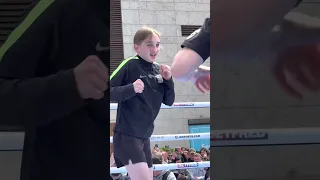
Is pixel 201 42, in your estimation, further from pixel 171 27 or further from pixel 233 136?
pixel 171 27

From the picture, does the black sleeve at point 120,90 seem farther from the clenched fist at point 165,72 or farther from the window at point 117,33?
the window at point 117,33

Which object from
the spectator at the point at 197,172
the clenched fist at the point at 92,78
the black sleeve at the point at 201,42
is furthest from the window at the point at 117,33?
the clenched fist at the point at 92,78

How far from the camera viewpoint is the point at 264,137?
130 centimetres

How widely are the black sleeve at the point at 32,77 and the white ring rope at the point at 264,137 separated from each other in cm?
43

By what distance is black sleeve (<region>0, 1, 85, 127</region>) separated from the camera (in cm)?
119

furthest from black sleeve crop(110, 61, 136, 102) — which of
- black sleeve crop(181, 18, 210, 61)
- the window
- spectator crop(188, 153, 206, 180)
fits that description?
the window

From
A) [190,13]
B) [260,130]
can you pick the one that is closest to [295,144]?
[260,130]

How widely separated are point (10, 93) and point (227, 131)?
0.61 m

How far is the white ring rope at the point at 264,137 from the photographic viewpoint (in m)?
1.28

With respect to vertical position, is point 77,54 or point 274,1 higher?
point 274,1

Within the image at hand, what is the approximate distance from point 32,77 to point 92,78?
6.4 inches

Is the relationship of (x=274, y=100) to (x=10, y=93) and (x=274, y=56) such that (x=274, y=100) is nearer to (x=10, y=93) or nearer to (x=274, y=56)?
(x=274, y=56)

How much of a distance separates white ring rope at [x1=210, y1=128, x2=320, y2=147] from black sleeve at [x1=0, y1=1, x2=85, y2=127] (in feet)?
1.39

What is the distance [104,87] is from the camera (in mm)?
1247
